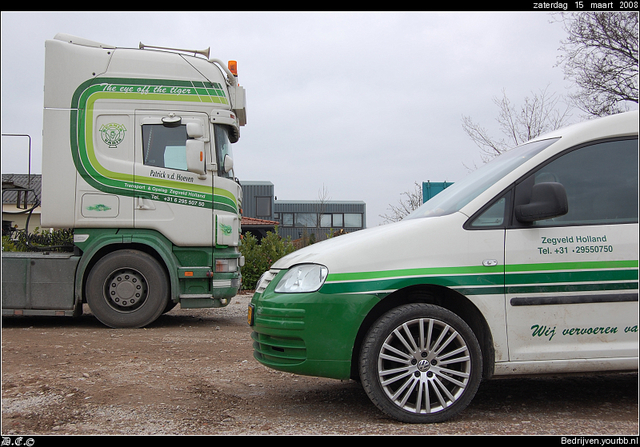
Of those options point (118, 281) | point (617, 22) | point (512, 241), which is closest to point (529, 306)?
point (512, 241)

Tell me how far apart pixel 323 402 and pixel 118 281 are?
15.2 feet

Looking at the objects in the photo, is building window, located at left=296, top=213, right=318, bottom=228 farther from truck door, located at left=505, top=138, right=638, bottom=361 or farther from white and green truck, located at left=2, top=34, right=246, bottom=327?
truck door, located at left=505, top=138, right=638, bottom=361

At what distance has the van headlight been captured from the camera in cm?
359

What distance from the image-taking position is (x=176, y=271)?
7.81 m

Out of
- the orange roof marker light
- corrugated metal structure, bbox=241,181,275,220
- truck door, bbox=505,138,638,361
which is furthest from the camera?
corrugated metal structure, bbox=241,181,275,220

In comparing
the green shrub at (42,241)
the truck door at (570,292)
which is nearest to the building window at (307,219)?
the green shrub at (42,241)

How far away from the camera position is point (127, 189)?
25.1ft

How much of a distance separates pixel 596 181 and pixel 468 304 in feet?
4.05

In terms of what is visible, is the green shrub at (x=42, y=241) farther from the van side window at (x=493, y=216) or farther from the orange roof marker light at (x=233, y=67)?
the van side window at (x=493, y=216)

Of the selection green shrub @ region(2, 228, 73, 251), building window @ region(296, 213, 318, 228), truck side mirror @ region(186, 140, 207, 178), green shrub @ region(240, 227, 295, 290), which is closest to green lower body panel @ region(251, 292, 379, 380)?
truck side mirror @ region(186, 140, 207, 178)

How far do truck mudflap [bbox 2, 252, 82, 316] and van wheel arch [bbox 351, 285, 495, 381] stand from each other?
5442mm

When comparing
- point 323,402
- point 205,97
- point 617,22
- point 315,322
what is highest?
point 617,22

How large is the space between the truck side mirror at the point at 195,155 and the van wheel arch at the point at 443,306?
4.68 meters

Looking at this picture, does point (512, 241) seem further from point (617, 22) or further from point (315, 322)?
point (617, 22)
